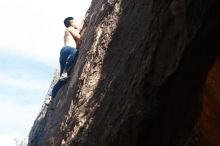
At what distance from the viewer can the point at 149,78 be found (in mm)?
7492

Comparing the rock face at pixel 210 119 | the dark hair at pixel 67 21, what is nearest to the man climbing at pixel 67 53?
the dark hair at pixel 67 21

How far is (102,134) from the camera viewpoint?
26.0 ft

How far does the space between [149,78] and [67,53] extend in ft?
14.9

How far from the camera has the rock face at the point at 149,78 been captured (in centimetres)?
712

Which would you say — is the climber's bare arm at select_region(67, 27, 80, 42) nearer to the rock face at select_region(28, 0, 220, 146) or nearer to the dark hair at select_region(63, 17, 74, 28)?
the dark hair at select_region(63, 17, 74, 28)

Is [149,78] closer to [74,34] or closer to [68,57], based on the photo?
[68,57]

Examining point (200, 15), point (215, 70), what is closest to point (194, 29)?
point (200, 15)

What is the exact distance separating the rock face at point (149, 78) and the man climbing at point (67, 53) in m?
2.35

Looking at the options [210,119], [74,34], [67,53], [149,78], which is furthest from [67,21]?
[149,78]

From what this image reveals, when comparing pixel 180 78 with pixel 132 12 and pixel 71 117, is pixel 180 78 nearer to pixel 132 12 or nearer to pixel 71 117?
pixel 132 12

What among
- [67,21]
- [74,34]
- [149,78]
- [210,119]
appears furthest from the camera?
[67,21]

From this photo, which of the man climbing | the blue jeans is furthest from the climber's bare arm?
the blue jeans

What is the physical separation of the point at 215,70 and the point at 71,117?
3353 mm

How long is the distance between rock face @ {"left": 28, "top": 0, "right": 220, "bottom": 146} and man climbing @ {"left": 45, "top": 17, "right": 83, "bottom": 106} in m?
2.35
